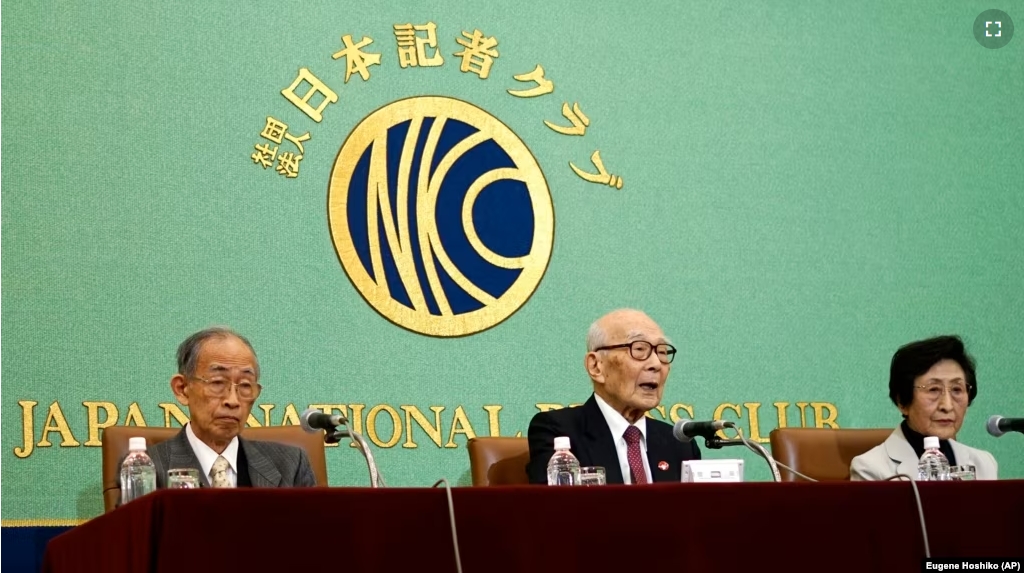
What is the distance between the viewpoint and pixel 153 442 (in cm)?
380

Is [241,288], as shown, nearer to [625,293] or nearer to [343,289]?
[343,289]

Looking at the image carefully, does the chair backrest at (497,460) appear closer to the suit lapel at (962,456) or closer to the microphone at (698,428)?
the microphone at (698,428)

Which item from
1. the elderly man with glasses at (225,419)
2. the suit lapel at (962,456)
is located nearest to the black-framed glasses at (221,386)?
the elderly man with glasses at (225,419)

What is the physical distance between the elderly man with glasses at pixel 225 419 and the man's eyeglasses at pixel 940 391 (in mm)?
1955

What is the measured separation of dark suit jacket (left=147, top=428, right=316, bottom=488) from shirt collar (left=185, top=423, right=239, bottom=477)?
1cm

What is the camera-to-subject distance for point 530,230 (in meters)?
4.95

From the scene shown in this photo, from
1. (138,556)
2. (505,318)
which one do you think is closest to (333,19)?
(505,318)

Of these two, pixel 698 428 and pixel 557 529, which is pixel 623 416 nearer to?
pixel 698 428

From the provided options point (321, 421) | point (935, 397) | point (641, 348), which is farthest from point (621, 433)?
point (321, 421)

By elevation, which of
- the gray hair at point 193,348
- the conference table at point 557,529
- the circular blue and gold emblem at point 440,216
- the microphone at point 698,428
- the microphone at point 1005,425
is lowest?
the conference table at point 557,529

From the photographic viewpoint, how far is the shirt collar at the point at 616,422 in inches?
159

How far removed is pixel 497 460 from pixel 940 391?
146 cm

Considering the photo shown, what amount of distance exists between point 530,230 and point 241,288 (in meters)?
1.09

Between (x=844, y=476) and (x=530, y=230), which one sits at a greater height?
(x=530, y=230)
